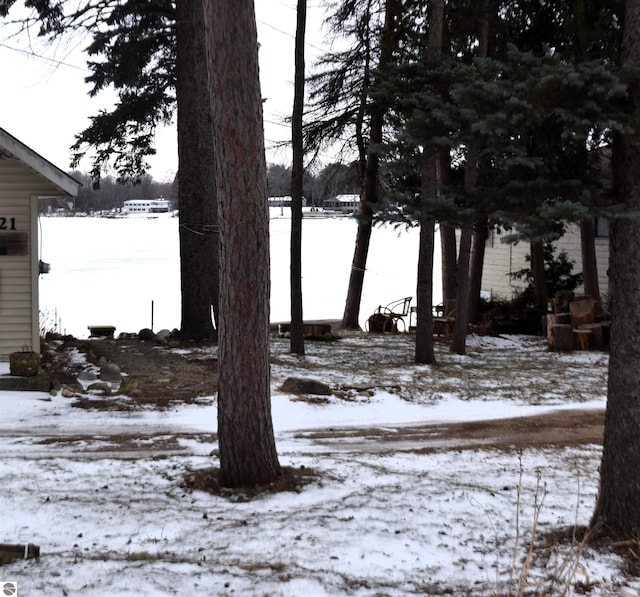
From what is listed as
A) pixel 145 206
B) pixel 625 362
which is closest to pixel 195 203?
pixel 625 362

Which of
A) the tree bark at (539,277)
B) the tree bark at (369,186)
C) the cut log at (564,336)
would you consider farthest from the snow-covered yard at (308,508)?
the tree bark at (539,277)

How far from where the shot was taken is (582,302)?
20031 mm

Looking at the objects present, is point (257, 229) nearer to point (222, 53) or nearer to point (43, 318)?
point (222, 53)

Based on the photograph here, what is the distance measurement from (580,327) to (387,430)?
10565 mm

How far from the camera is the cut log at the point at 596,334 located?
19.5 metres

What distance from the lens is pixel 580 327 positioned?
19.8m

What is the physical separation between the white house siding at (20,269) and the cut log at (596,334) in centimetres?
1286

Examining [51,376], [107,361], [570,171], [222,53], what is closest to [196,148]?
[107,361]

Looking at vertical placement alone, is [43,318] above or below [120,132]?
below

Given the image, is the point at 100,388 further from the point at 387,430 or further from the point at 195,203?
the point at 195,203

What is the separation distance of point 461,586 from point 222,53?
499 centimetres

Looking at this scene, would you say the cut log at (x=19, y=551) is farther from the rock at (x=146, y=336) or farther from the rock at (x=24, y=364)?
the rock at (x=146, y=336)

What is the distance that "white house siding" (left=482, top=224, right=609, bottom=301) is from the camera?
2394cm

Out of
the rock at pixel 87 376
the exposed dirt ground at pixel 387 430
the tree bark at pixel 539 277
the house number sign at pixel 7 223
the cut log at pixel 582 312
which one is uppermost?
the house number sign at pixel 7 223
